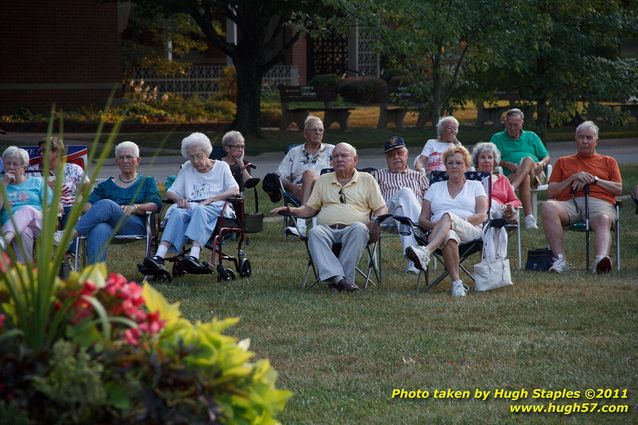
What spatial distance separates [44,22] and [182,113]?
13.4ft

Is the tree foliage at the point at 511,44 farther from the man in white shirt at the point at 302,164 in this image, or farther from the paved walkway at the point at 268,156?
the man in white shirt at the point at 302,164

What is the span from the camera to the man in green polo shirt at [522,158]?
464 inches

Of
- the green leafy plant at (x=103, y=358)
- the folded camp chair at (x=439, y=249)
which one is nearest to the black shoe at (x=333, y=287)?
the folded camp chair at (x=439, y=249)

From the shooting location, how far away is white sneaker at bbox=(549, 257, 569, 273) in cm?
927

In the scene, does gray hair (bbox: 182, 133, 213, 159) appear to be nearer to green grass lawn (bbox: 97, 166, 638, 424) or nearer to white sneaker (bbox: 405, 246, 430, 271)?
green grass lawn (bbox: 97, 166, 638, 424)

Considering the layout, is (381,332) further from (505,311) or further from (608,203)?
(608,203)

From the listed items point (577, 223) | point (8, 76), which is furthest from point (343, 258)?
point (8, 76)

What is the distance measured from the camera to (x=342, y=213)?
8.84 metres

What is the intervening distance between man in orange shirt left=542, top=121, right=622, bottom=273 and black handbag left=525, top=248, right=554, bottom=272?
6 cm

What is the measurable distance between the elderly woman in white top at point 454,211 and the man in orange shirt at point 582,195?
94cm

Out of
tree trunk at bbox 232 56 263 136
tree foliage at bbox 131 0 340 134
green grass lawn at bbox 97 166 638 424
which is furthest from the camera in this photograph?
tree trunk at bbox 232 56 263 136

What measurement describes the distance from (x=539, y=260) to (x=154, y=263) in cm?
314

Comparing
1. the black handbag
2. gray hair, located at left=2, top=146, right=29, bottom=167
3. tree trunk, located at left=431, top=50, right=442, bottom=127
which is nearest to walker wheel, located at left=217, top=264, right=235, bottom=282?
gray hair, located at left=2, top=146, right=29, bottom=167

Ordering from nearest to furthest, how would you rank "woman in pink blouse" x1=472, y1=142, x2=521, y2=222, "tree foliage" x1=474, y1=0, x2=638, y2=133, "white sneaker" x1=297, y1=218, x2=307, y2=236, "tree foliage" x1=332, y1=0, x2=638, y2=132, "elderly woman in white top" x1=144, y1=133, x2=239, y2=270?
"elderly woman in white top" x1=144, y1=133, x2=239, y2=270 < "woman in pink blouse" x1=472, y1=142, x2=521, y2=222 < "white sneaker" x1=297, y1=218, x2=307, y2=236 < "tree foliage" x1=332, y1=0, x2=638, y2=132 < "tree foliage" x1=474, y1=0, x2=638, y2=133
